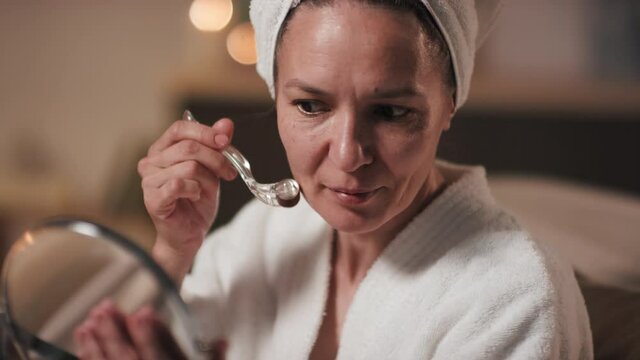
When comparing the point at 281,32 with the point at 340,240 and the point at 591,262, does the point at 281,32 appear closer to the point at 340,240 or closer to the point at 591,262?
the point at 340,240

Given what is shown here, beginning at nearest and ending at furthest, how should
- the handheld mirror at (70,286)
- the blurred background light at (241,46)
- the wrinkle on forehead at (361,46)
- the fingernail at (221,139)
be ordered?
1. the handheld mirror at (70,286)
2. the wrinkle on forehead at (361,46)
3. the fingernail at (221,139)
4. the blurred background light at (241,46)

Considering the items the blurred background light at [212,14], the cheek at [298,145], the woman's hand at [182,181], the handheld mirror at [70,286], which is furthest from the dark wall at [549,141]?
the handheld mirror at [70,286]

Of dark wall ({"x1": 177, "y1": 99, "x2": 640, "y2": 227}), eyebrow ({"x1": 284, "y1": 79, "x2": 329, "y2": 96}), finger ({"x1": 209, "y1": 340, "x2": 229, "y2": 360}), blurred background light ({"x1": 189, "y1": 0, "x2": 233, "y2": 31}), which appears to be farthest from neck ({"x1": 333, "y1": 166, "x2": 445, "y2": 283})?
blurred background light ({"x1": 189, "y1": 0, "x2": 233, "y2": 31})

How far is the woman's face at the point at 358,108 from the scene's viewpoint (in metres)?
0.72

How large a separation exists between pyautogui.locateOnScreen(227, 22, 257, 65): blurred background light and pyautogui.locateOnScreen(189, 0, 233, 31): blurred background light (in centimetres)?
5

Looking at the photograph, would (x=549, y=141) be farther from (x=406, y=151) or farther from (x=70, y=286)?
(x=70, y=286)

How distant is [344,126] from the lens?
74 centimetres

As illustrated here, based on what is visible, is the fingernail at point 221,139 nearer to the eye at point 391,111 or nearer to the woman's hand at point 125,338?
the eye at point 391,111

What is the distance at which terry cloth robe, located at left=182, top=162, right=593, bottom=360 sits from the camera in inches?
31.0

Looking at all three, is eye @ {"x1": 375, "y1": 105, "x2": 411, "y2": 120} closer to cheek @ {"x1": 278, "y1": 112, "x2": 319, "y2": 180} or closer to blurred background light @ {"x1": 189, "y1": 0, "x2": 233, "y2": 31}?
cheek @ {"x1": 278, "y1": 112, "x2": 319, "y2": 180}

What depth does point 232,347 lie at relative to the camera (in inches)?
37.1

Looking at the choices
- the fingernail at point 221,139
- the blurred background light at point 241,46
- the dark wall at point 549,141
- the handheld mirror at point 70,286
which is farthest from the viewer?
the blurred background light at point 241,46

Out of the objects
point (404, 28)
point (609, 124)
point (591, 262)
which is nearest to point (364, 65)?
point (404, 28)

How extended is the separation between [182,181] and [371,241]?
0.79 feet
